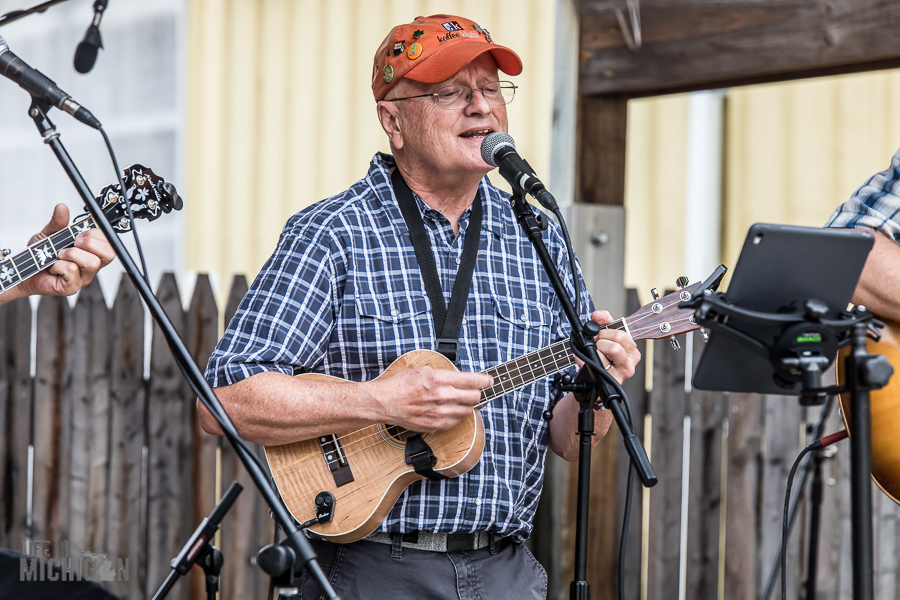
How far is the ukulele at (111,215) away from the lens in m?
2.48

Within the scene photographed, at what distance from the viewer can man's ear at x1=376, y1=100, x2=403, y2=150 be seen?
2.68m

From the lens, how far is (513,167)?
7.13 feet

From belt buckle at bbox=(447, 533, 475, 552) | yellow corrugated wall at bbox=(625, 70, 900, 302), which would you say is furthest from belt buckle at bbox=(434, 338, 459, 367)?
yellow corrugated wall at bbox=(625, 70, 900, 302)

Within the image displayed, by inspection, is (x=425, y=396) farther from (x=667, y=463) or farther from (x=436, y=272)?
(x=667, y=463)

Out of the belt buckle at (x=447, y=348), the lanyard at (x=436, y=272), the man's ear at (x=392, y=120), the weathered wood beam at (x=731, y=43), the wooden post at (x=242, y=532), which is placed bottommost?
the wooden post at (x=242, y=532)

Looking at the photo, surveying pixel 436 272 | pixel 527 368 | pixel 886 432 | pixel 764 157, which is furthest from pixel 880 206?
pixel 764 157

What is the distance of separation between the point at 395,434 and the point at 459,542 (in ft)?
1.03

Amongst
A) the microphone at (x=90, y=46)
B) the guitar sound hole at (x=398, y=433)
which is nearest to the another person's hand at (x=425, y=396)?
the guitar sound hole at (x=398, y=433)

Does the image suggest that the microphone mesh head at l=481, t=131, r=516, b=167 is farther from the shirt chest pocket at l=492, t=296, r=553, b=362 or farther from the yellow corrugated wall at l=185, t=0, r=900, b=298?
the yellow corrugated wall at l=185, t=0, r=900, b=298

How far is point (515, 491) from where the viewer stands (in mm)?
2477

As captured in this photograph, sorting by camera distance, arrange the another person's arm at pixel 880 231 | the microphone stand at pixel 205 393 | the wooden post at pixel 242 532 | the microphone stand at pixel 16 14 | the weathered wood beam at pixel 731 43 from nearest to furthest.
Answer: the microphone stand at pixel 205 393
the microphone stand at pixel 16 14
the another person's arm at pixel 880 231
the weathered wood beam at pixel 731 43
the wooden post at pixel 242 532

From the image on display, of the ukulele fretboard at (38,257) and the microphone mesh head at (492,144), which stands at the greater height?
the microphone mesh head at (492,144)

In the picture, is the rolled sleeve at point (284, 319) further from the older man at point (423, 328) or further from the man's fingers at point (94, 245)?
the man's fingers at point (94, 245)

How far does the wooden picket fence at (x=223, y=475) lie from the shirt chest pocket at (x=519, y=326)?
1.58 m
